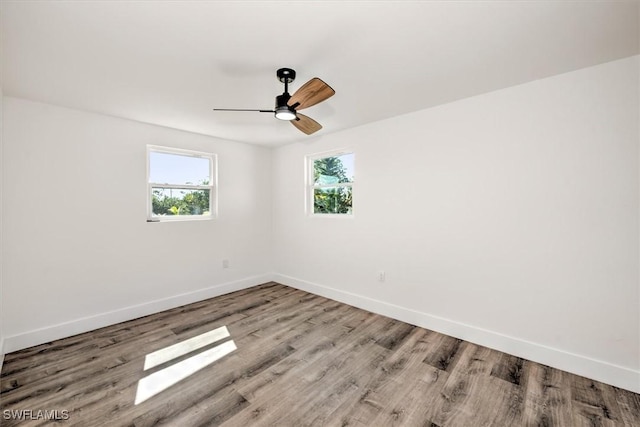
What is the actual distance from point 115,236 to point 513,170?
13.8 feet

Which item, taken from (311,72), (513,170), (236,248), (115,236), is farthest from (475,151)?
(115,236)

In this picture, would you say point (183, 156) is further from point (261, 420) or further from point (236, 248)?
point (261, 420)

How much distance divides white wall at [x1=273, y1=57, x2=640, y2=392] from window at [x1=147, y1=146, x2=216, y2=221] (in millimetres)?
2192

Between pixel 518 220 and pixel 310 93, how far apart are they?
83.1 inches

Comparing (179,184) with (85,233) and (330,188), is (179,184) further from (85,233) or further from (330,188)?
(330,188)

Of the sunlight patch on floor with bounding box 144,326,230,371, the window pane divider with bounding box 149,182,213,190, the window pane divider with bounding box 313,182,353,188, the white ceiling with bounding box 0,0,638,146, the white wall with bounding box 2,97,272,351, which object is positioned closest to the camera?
the white ceiling with bounding box 0,0,638,146

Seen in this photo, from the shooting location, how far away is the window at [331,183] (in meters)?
3.83

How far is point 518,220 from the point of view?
243 cm

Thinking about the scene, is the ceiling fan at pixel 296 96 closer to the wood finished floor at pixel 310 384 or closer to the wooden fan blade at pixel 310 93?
the wooden fan blade at pixel 310 93

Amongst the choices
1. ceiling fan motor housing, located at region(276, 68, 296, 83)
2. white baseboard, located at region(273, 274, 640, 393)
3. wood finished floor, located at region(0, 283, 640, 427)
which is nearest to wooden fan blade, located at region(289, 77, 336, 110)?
ceiling fan motor housing, located at region(276, 68, 296, 83)

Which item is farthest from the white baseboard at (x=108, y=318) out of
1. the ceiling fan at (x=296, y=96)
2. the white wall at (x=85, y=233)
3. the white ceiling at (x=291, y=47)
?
the ceiling fan at (x=296, y=96)

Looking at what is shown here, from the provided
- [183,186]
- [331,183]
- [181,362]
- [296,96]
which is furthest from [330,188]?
[181,362]

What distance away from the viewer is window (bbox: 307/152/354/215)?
3.83 m

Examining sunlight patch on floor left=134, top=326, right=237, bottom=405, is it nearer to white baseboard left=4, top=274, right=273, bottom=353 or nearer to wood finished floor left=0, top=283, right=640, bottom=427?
wood finished floor left=0, top=283, right=640, bottom=427
